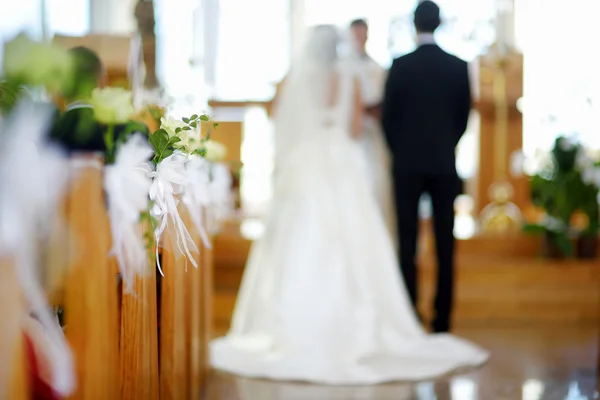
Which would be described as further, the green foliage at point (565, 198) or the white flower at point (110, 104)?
the green foliage at point (565, 198)

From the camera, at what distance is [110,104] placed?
81.4 inches

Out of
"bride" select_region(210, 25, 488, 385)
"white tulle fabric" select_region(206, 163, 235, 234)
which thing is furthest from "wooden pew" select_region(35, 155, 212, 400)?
"bride" select_region(210, 25, 488, 385)

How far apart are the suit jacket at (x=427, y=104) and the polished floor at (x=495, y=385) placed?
1.02 m

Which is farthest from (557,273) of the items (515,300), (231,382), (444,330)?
(231,382)

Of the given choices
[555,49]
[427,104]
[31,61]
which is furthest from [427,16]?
[555,49]

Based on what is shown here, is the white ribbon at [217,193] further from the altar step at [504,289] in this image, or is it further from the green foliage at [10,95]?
the green foliage at [10,95]

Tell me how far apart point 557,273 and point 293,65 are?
7.41 ft

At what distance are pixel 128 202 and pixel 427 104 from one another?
292cm

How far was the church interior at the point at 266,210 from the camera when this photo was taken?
65.5 inches

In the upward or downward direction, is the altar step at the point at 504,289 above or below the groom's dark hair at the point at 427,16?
below

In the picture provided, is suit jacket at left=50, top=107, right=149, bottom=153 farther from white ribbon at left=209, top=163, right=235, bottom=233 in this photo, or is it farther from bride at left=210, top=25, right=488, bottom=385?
bride at left=210, top=25, right=488, bottom=385

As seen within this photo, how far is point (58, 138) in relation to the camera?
172cm

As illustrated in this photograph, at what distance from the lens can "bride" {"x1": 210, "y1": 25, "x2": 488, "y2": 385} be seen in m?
3.89

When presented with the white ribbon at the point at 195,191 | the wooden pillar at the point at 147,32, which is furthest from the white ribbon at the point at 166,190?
the wooden pillar at the point at 147,32
